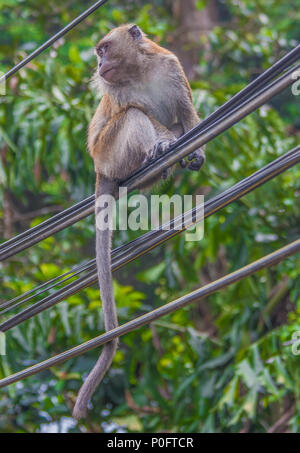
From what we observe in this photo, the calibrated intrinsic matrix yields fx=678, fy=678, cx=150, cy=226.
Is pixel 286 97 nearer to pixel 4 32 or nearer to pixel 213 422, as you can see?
pixel 4 32

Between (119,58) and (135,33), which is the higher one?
(135,33)

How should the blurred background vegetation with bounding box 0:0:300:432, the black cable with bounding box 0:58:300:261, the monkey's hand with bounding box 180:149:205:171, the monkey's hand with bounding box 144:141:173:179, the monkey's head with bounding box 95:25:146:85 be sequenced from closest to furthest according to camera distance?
the black cable with bounding box 0:58:300:261 < the monkey's hand with bounding box 144:141:173:179 < the monkey's hand with bounding box 180:149:205:171 < the monkey's head with bounding box 95:25:146:85 < the blurred background vegetation with bounding box 0:0:300:432

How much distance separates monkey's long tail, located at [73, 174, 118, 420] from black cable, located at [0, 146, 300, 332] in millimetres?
53

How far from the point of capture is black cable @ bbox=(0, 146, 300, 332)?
2.49 metres

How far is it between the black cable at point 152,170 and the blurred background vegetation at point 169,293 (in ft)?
5.90

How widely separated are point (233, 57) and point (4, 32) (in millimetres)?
3356

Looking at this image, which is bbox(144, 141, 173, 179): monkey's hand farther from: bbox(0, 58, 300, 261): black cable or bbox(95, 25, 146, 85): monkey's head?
bbox(95, 25, 146, 85): monkey's head

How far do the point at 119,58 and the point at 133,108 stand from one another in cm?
33

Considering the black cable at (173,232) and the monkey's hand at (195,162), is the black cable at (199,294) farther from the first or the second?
the monkey's hand at (195,162)

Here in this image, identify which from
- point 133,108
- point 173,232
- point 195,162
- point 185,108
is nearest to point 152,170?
point 173,232

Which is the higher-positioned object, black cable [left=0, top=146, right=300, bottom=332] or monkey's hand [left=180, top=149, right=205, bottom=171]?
monkey's hand [left=180, top=149, right=205, bottom=171]

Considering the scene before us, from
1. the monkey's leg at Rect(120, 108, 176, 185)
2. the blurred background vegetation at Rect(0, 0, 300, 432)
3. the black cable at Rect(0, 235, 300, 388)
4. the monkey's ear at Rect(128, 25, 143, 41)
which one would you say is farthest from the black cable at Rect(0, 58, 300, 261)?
the blurred background vegetation at Rect(0, 0, 300, 432)

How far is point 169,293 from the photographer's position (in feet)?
20.9

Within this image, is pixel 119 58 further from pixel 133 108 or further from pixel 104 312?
pixel 104 312
